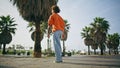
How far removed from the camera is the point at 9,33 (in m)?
53.0

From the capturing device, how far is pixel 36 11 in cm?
2039

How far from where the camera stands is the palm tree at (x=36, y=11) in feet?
67.0

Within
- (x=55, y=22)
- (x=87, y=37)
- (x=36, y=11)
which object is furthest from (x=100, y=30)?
(x=55, y=22)

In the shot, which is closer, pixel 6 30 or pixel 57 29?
pixel 57 29

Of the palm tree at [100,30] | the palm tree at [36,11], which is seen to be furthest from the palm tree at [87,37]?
the palm tree at [36,11]

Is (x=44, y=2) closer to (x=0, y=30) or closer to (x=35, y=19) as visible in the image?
(x=35, y=19)

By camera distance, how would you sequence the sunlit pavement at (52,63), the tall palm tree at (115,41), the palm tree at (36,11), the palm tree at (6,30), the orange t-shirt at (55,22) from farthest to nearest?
the tall palm tree at (115,41)
the palm tree at (6,30)
the palm tree at (36,11)
the orange t-shirt at (55,22)
the sunlit pavement at (52,63)

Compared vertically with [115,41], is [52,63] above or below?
below

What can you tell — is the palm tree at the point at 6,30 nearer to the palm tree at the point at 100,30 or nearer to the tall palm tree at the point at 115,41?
the palm tree at the point at 100,30

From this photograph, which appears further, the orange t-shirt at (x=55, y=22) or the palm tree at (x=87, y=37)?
the palm tree at (x=87, y=37)

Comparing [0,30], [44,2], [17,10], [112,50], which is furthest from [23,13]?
[112,50]

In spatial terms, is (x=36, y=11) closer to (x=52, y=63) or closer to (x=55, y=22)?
(x=55, y=22)

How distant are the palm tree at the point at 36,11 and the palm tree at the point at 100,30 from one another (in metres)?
40.8

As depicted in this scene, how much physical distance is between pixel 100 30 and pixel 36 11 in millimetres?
42788
